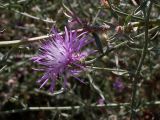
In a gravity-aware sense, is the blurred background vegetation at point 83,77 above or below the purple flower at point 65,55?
below

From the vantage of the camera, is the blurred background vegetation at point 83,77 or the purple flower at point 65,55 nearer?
the purple flower at point 65,55

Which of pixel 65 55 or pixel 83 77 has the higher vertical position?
pixel 65 55

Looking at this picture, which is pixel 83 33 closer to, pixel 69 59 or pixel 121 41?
pixel 69 59

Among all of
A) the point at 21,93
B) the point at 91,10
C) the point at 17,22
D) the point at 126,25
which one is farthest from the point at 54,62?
the point at 21,93

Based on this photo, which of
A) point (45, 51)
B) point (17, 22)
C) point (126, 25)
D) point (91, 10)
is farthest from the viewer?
point (17, 22)

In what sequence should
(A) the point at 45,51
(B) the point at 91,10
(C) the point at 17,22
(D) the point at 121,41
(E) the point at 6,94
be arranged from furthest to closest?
(E) the point at 6,94 < (C) the point at 17,22 < (B) the point at 91,10 < (D) the point at 121,41 < (A) the point at 45,51

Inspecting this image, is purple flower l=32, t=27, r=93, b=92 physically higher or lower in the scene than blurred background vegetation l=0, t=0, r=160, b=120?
higher

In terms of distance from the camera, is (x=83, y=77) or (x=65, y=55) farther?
(x=83, y=77)

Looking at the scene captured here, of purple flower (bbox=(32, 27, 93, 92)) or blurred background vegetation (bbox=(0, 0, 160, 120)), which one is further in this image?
blurred background vegetation (bbox=(0, 0, 160, 120))
